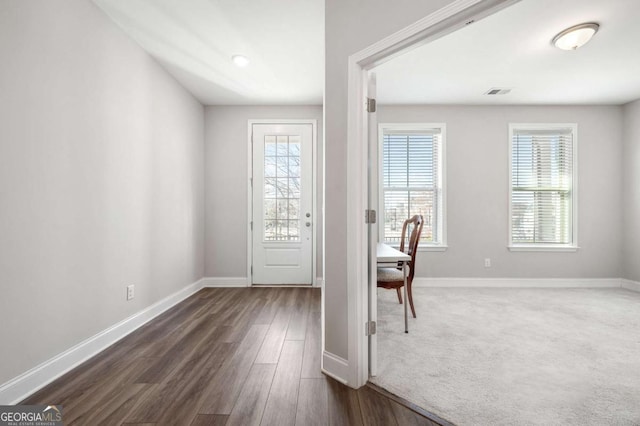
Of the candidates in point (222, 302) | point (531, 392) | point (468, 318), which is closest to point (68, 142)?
point (222, 302)

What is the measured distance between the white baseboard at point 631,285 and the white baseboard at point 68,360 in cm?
625

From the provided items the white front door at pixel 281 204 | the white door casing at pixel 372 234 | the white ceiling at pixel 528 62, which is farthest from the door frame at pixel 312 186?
the white door casing at pixel 372 234

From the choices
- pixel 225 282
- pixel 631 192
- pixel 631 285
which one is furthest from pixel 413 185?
pixel 631 285

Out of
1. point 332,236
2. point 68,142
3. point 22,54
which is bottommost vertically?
point 332,236

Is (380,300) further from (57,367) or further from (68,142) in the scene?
(68,142)

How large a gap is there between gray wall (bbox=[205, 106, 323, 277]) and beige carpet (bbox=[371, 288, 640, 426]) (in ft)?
7.58

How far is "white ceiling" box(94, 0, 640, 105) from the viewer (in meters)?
2.30

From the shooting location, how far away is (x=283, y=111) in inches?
170

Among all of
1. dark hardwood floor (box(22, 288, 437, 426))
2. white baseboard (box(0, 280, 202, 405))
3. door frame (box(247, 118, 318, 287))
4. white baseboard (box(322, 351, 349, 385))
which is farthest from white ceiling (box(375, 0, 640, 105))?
white baseboard (box(0, 280, 202, 405))

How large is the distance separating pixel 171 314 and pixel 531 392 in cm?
316

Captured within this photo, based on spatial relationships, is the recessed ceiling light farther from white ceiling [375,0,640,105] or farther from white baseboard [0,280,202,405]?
white baseboard [0,280,202,405]

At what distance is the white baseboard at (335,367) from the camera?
178cm

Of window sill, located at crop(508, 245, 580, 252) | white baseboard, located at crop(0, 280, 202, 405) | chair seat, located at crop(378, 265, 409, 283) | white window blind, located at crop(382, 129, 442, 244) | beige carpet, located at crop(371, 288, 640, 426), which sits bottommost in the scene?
beige carpet, located at crop(371, 288, 640, 426)

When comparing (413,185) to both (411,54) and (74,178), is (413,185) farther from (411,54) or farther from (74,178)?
(74,178)
